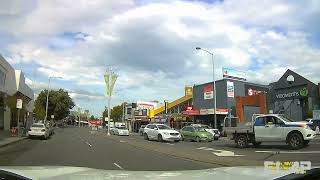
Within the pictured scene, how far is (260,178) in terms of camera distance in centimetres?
490

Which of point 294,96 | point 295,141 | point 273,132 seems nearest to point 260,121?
point 273,132

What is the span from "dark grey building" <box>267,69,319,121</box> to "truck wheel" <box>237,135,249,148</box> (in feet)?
64.5

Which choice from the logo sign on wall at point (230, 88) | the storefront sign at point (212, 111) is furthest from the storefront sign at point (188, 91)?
the logo sign on wall at point (230, 88)

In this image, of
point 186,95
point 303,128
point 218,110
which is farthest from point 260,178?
point 186,95

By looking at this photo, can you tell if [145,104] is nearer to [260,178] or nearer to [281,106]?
[281,106]

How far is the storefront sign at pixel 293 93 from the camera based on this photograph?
4488 centimetres

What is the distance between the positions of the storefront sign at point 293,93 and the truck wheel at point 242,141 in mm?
19769

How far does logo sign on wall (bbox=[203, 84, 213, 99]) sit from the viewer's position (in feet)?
201

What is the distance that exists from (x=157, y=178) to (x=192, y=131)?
3543cm

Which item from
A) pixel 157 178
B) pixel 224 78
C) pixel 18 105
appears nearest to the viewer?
pixel 157 178

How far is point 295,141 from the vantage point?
24.4 m

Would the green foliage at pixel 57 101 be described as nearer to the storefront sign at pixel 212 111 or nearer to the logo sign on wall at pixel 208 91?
the logo sign on wall at pixel 208 91

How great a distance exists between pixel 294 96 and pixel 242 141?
20856 millimetres

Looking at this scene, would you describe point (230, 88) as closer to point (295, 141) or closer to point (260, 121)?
point (260, 121)
